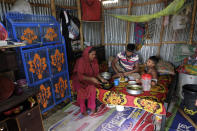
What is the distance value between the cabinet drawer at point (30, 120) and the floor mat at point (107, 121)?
1.50 feet

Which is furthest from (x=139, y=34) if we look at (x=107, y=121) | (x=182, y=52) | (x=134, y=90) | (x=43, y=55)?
(x=43, y=55)

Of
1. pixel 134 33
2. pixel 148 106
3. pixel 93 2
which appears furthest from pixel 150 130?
pixel 93 2

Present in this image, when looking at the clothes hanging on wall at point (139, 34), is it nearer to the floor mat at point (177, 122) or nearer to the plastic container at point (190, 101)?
the plastic container at point (190, 101)

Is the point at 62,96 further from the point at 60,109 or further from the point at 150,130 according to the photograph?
the point at 150,130

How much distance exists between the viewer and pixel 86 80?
281 centimetres

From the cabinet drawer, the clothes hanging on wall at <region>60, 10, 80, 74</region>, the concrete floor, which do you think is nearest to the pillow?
the clothes hanging on wall at <region>60, 10, 80, 74</region>

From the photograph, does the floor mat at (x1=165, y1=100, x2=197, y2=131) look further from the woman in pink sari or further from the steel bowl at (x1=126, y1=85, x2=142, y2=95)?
the woman in pink sari

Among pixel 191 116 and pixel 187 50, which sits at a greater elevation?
Result: pixel 187 50

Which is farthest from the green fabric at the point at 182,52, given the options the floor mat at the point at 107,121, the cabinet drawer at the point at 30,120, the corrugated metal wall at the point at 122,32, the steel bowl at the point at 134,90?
the cabinet drawer at the point at 30,120

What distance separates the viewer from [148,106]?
2012mm

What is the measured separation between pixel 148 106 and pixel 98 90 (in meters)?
0.90

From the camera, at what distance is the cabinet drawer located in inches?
69.2

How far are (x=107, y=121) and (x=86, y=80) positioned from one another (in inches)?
34.6

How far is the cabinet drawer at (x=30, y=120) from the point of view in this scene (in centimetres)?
176
